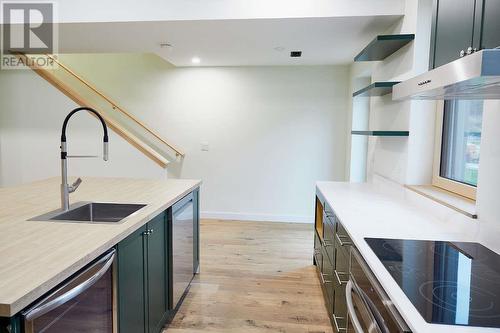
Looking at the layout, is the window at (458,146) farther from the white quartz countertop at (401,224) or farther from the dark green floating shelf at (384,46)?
the dark green floating shelf at (384,46)

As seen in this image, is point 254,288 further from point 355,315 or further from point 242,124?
point 242,124

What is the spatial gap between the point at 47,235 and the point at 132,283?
45cm

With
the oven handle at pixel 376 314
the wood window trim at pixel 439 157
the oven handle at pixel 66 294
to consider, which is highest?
the wood window trim at pixel 439 157

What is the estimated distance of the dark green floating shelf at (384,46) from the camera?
90.7 inches

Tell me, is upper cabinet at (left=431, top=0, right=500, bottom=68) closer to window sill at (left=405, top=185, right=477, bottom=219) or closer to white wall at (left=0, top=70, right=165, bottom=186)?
window sill at (left=405, top=185, right=477, bottom=219)

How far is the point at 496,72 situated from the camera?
0.80 meters

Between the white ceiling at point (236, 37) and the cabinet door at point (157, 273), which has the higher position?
the white ceiling at point (236, 37)

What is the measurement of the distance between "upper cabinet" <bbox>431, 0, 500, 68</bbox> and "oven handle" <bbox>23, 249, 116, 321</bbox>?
163cm

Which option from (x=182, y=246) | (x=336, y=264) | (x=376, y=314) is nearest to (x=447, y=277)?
(x=376, y=314)

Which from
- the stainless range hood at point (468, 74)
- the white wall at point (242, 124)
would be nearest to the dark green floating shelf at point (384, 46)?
the stainless range hood at point (468, 74)

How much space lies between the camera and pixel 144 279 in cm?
171

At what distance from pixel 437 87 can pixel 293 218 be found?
376cm

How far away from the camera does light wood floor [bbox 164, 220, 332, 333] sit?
2.22 meters

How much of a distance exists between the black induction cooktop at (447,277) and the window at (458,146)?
2.31 ft
